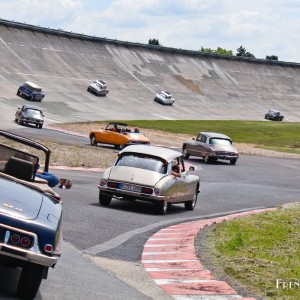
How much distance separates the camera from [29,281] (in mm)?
8758

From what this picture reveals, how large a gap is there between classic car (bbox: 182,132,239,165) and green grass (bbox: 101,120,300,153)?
1684 cm

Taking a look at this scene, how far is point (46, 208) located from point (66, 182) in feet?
7.20

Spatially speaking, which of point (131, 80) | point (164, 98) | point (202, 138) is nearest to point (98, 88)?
point (164, 98)

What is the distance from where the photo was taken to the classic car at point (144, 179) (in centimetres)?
2092

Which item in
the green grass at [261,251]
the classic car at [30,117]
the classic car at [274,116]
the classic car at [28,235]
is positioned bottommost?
the classic car at [28,235]

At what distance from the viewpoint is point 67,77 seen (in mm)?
101938

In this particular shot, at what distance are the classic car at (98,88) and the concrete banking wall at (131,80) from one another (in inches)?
37.7

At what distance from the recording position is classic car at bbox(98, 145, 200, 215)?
2092 centimetres

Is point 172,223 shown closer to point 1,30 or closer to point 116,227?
point 116,227

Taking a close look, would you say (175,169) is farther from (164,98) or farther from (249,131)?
(164,98)

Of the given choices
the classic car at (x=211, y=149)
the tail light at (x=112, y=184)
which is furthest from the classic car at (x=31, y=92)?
the tail light at (x=112, y=184)

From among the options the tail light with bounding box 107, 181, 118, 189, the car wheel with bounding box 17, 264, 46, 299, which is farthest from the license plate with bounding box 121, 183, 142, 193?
the car wheel with bounding box 17, 264, 46, 299

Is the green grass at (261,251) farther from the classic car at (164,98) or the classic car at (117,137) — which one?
the classic car at (164,98)

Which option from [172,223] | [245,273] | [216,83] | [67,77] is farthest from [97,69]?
[245,273]
